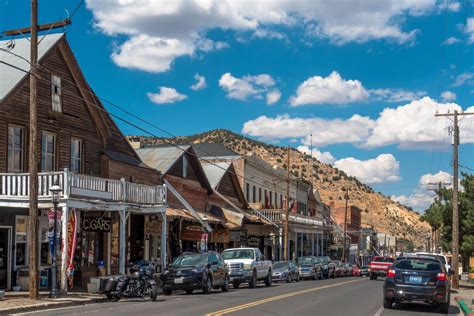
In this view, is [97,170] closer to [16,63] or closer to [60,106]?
[60,106]

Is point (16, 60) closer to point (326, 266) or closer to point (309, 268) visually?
point (309, 268)

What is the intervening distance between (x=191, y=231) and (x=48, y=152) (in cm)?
1302

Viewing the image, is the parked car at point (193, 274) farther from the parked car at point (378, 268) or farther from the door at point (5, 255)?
the parked car at point (378, 268)

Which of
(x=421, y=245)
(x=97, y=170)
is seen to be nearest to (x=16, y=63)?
(x=97, y=170)

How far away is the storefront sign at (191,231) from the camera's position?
38156 millimetres

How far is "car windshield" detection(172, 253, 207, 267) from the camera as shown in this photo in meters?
25.3

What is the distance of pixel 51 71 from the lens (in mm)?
27766

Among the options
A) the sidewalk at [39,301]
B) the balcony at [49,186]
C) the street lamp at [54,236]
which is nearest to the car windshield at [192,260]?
the balcony at [49,186]

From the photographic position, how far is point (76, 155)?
98.0 feet

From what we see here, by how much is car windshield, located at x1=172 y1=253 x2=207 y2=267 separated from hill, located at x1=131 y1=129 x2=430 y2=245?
2073 inches

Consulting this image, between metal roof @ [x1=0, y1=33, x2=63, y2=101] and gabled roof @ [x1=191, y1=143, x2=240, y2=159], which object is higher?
metal roof @ [x1=0, y1=33, x2=63, y2=101]

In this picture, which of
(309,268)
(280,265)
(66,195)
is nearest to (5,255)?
(66,195)

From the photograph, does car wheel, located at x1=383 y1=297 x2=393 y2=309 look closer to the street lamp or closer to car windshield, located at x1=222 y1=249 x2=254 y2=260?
the street lamp

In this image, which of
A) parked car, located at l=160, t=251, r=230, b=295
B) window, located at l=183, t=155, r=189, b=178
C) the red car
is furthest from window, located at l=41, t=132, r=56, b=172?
the red car
